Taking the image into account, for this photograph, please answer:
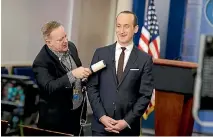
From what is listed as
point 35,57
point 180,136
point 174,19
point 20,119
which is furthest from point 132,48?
point 174,19

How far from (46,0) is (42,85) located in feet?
1.59

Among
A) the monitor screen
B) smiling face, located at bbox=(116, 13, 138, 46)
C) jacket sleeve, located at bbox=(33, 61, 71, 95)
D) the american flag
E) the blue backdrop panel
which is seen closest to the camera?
the monitor screen

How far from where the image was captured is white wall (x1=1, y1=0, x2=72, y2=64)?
1.43 m

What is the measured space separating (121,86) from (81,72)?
182mm

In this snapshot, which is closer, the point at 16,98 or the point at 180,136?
the point at 16,98

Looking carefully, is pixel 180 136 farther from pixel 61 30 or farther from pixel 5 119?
pixel 5 119

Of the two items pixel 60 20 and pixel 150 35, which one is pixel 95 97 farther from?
pixel 150 35

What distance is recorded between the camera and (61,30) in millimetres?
1389

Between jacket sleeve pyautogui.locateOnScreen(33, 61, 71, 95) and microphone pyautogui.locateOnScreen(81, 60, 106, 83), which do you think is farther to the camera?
microphone pyautogui.locateOnScreen(81, 60, 106, 83)

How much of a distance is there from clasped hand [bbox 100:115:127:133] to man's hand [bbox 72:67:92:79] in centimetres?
20

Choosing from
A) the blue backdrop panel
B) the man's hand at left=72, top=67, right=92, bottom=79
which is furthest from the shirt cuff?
the blue backdrop panel

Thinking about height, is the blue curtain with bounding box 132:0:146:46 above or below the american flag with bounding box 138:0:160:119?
above

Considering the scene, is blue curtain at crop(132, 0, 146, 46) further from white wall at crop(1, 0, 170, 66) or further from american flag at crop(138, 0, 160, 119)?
white wall at crop(1, 0, 170, 66)

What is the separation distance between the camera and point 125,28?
1.38 meters
